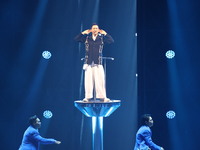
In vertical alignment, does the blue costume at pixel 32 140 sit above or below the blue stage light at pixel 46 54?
below

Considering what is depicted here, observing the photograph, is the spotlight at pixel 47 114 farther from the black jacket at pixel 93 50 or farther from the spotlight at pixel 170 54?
the spotlight at pixel 170 54

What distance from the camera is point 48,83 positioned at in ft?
21.1

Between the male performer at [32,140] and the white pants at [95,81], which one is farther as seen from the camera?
the white pants at [95,81]

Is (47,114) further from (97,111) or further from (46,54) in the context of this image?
(97,111)

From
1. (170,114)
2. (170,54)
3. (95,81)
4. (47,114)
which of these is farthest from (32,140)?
(170,54)

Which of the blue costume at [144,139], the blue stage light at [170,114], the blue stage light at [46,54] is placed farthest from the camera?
the blue stage light at [46,54]

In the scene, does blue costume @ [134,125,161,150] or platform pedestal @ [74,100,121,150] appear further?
platform pedestal @ [74,100,121,150]

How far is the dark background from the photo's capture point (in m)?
5.93

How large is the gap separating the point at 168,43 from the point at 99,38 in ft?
5.45

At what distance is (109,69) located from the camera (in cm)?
620

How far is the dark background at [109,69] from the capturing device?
593cm

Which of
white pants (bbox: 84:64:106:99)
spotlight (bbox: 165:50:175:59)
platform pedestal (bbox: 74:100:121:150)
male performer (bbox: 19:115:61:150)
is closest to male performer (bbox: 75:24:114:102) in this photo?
white pants (bbox: 84:64:106:99)

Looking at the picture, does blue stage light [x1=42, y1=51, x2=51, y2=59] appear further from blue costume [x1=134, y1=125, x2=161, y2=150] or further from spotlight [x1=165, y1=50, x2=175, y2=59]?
blue costume [x1=134, y1=125, x2=161, y2=150]

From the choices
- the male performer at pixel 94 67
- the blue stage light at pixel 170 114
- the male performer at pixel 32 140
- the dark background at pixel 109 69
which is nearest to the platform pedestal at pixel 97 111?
the male performer at pixel 94 67
